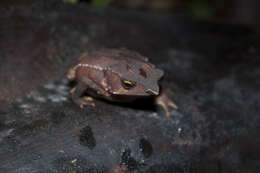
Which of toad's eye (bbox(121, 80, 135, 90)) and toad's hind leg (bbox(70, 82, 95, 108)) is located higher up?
toad's eye (bbox(121, 80, 135, 90))

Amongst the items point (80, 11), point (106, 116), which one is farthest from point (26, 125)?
point (80, 11)

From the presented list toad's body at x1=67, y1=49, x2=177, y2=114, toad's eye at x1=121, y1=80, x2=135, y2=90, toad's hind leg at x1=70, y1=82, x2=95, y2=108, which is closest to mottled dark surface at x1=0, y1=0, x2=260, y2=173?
toad's hind leg at x1=70, y1=82, x2=95, y2=108

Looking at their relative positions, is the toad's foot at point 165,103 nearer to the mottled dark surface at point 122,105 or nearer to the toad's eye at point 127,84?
the mottled dark surface at point 122,105

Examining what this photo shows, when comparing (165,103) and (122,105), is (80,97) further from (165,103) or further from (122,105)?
(165,103)

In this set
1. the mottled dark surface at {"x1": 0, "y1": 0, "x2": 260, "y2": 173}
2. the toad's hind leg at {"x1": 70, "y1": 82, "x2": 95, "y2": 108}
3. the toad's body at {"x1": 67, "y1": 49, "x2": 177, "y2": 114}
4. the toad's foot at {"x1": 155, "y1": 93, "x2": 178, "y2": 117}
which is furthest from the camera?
the toad's foot at {"x1": 155, "y1": 93, "x2": 178, "y2": 117}

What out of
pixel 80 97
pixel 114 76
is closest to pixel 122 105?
pixel 114 76

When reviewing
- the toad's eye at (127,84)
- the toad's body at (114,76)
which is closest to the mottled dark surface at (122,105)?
the toad's body at (114,76)

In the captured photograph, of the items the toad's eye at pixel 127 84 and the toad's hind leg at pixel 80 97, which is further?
the toad's hind leg at pixel 80 97

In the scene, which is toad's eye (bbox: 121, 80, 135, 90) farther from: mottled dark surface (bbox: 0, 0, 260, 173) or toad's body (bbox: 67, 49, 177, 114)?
mottled dark surface (bbox: 0, 0, 260, 173)
